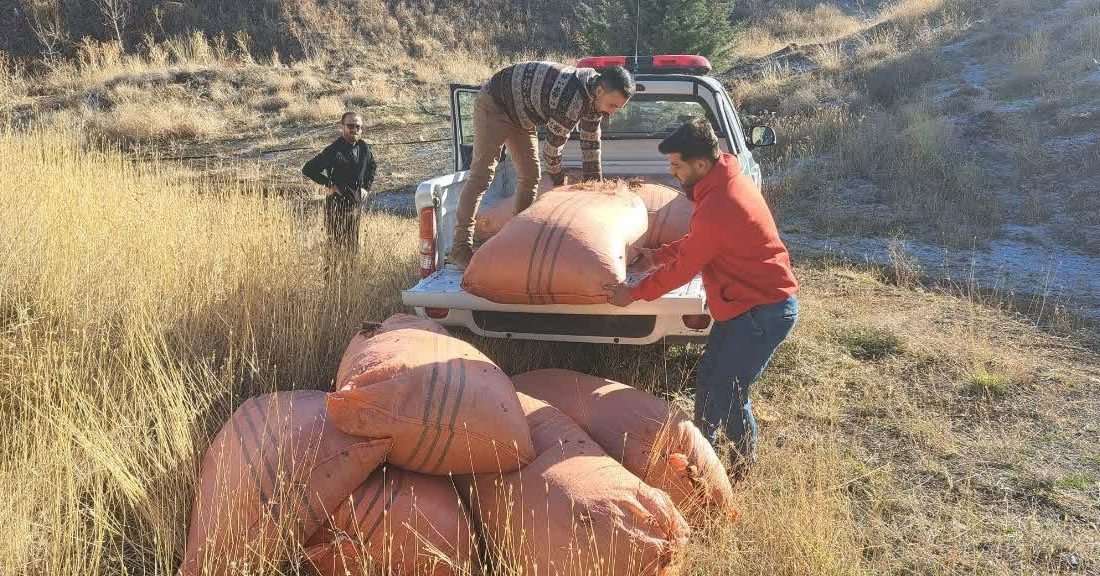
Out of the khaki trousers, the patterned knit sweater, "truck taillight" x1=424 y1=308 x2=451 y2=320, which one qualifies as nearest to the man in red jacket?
"truck taillight" x1=424 y1=308 x2=451 y2=320

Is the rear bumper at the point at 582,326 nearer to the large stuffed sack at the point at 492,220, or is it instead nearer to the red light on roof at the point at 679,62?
the large stuffed sack at the point at 492,220

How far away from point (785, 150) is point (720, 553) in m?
9.62

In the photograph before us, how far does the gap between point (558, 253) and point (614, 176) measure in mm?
2322

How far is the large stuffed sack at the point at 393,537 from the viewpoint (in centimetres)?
256

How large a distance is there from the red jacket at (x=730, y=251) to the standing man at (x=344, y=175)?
3.19 meters

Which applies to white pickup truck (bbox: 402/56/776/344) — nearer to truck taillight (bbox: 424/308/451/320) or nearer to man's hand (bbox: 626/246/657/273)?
truck taillight (bbox: 424/308/451/320)

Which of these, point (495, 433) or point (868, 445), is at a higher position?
point (495, 433)

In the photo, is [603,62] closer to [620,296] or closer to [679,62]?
[679,62]

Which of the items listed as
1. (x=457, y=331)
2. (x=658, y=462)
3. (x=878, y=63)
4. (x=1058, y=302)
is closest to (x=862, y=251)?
(x=1058, y=302)

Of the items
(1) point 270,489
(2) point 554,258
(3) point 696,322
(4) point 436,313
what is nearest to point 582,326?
(2) point 554,258

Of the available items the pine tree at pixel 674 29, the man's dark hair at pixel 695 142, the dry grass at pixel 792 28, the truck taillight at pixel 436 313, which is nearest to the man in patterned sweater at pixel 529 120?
the truck taillight at pixel 436 313

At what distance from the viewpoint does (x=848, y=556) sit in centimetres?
275

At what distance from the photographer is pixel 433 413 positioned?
2711 mm

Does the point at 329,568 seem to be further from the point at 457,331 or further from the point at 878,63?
the point at 878,63
